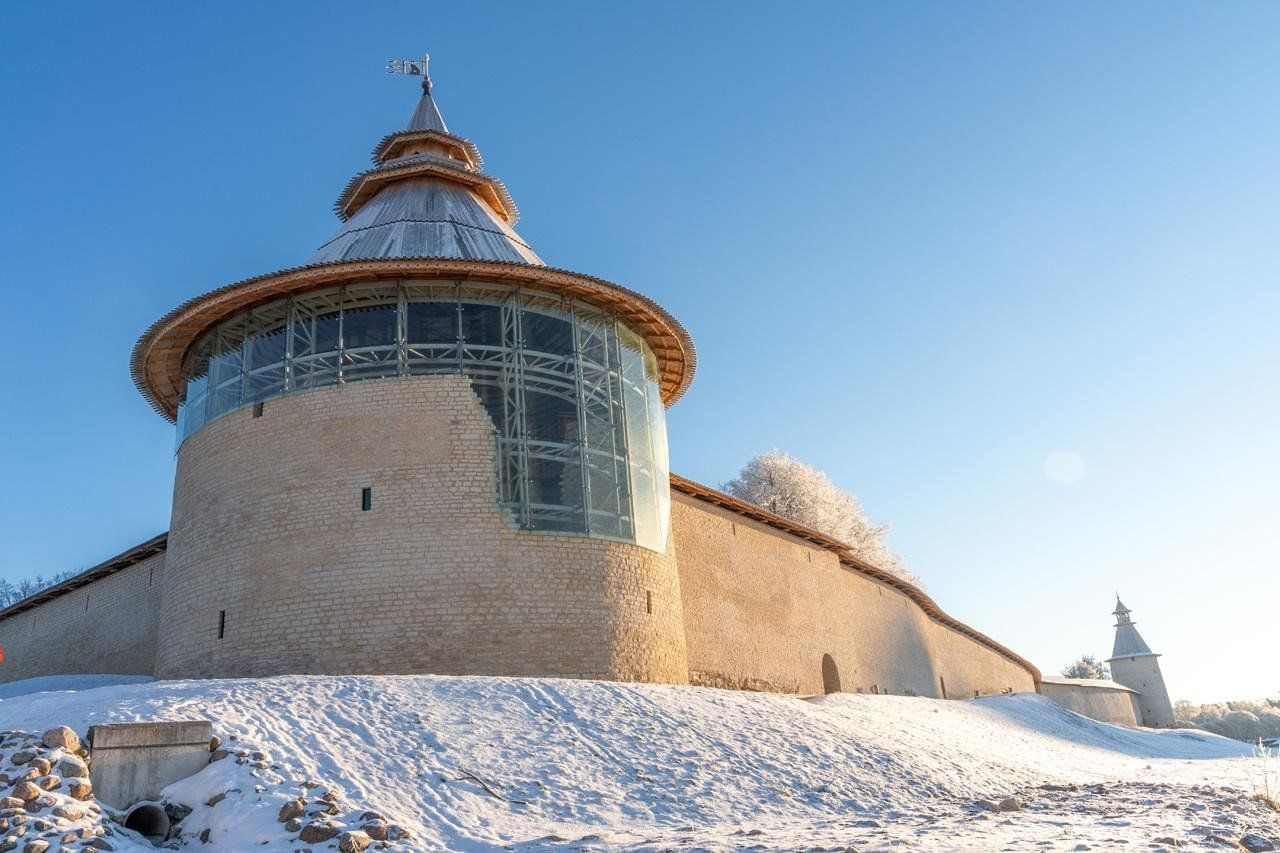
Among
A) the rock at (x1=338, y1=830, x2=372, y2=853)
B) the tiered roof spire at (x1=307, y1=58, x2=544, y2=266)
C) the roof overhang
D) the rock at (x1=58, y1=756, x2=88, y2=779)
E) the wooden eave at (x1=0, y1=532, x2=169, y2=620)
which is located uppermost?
the tiered roof spire at (x1=307, y1=58, x2=544, y2=266)

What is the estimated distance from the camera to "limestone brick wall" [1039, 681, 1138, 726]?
43.2 metres

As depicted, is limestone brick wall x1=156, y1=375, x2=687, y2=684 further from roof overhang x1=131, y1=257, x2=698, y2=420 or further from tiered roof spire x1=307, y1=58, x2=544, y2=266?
tiered roof spire x1=307, y1=58, x2=544, y2=266

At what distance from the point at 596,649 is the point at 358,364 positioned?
Result: 209 inches

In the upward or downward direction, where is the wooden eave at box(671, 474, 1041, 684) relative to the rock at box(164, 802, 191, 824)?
upward

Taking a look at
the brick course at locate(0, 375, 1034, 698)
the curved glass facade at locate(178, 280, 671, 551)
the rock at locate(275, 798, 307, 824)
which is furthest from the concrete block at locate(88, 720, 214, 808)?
the curved glass facade at locate(178, 280, 671, 551)

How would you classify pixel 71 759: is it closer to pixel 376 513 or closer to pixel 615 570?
pixel 376 513

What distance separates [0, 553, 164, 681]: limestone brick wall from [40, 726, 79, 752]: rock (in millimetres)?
11688

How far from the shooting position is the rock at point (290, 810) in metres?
7.46

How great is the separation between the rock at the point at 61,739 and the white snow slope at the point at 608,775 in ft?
1.20

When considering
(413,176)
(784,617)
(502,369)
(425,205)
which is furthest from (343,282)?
(784,617)

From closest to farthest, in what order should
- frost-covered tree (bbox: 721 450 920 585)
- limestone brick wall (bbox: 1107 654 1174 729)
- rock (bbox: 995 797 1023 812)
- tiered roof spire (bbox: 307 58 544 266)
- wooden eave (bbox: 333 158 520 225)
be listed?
rock (bbox: 995 797 1023 812) → tiered roof spire (bbox: 307 58 544 266) → wooden eave (bbox: 333 158 520 225) → frost-covered tree (bbox: 721 450 920 585) → limestone brick wall (bbox: 1107 654 1174 729)

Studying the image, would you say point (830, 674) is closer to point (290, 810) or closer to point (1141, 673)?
point (290, 810)

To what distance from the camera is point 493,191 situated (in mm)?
21953

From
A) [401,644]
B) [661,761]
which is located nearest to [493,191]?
[401,644]
